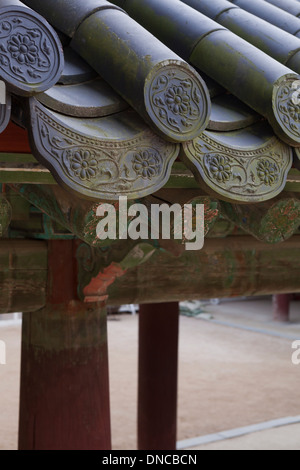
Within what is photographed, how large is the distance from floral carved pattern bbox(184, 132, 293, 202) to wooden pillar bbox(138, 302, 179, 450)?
3593 millimetres

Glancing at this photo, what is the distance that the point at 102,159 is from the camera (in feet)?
3.43

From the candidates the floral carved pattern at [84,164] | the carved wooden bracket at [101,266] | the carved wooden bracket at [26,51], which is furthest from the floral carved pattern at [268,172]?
the carved wooden bracket at [101,266]

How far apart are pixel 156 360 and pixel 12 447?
2.19 m

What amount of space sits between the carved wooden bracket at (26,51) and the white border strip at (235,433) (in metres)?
5.07

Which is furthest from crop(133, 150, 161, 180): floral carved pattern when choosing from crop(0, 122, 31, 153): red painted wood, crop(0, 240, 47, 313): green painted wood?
crop(0, 240, 47, 313): green painted wood

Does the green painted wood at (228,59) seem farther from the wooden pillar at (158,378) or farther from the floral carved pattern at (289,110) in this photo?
the wooden pillar at (158,378)

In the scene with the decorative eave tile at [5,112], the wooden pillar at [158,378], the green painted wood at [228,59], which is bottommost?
the wooden pillar at [158,378]

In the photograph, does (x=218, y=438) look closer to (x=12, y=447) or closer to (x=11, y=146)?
(x=12, y=447)

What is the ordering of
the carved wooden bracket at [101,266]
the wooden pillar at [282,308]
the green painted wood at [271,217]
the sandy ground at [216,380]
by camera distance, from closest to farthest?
the green painted wood at [271,217], the carved wooden bracket at [101,266], the sandy ground at [216,380], the wooden pillar at [282,308]

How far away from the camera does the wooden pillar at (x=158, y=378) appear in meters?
4.77

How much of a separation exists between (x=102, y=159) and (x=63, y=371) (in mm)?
1254

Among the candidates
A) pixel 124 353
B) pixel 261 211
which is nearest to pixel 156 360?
pixel 261 211

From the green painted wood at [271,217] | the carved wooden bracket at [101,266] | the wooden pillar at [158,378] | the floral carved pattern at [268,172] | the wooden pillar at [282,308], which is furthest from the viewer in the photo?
the wooden pillar at [282,308]

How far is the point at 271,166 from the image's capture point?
1.25 meters
